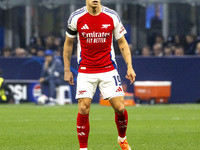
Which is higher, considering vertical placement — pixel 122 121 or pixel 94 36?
pixel 94 36

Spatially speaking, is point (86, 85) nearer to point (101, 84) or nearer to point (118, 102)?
point (101, 84)

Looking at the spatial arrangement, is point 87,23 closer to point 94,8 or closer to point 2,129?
point 94,8

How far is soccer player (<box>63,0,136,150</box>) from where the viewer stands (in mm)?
8781

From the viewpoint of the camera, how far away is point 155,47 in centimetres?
2223

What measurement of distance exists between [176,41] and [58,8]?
18.3 feet

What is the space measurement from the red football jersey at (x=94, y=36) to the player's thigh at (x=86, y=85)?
0.26 feet

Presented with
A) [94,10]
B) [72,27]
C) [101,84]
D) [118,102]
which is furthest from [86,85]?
[94,10]

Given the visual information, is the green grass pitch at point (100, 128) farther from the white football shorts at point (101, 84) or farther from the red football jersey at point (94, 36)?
the red football jersey at point (94, 36)

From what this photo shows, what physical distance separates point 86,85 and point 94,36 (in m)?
0.64

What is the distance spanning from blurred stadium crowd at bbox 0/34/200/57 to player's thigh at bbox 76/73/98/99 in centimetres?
1315

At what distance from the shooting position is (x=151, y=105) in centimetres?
2034

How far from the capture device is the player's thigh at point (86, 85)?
28.9 ft

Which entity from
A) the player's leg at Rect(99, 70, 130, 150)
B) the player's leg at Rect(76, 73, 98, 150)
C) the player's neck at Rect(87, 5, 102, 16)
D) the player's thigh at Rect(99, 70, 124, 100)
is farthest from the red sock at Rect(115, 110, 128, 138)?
the player's neck at Rect(87, 5, 102, 16)

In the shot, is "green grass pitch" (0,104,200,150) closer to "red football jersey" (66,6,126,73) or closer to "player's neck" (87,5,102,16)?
"red football jersey" (66,6,126,73)
